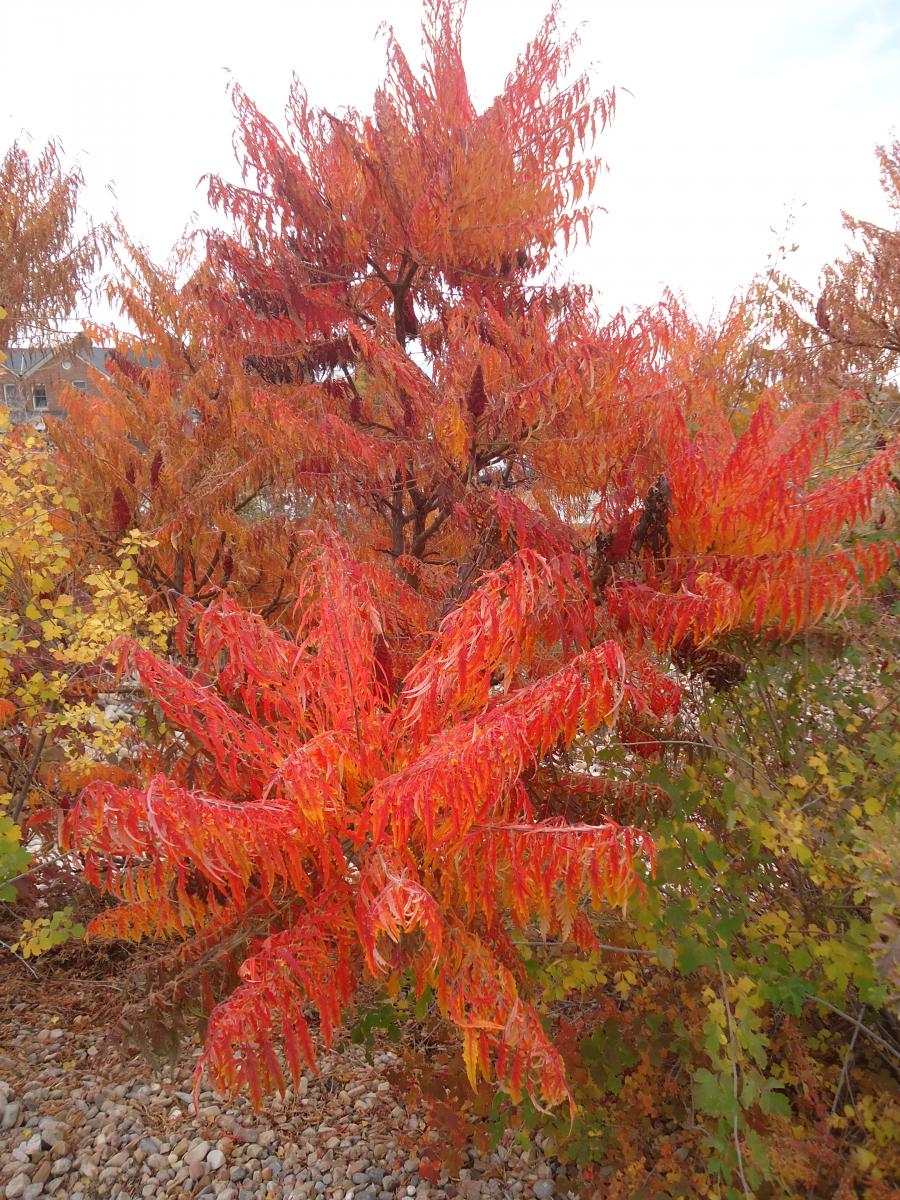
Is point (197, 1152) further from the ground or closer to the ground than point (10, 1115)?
closer to the ground

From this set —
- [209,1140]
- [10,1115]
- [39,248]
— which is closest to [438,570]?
[209,1140]

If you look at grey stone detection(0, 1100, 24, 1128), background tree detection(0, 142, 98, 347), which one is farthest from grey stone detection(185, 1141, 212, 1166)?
background tree detection(0, 142, 98, 347)

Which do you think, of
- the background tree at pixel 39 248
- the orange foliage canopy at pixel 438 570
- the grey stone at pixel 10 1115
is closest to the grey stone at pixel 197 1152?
the orange foliage canopy at pixel 438 570

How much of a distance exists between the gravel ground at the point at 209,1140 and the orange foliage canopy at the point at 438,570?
0.33 m

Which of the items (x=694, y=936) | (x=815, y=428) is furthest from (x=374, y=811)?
(x=815, y=428)

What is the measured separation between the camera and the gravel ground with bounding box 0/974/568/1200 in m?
2.36

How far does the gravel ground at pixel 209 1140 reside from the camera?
236cm

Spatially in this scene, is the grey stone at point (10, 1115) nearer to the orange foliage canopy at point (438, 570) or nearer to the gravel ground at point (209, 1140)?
the gravel ground at point (209, 1140)

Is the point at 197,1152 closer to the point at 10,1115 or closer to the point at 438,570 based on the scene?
the point at 10,1115

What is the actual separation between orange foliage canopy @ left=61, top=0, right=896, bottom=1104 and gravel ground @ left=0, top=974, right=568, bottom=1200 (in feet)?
1.07

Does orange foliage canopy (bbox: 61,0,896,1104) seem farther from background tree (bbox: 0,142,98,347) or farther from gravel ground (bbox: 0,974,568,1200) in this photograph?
background tree (bbox: 0,142,98,347)

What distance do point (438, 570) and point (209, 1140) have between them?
2.91 meters

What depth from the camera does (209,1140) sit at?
2533 millimetres

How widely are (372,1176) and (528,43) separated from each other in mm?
5690
